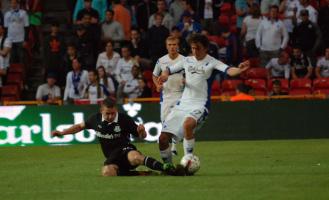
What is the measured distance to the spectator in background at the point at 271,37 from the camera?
82.7ft

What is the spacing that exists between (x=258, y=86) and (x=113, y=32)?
167 inches

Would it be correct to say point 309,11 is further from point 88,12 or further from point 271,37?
point 88,12

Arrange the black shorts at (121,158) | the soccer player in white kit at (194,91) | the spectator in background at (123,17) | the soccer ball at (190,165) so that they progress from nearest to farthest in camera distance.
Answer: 1. the soccer ball at (190,165)
2. the black shorts at (121,158)
3. the soccer player in white kit at (194,91)
4. the spectator in background at (123,17)

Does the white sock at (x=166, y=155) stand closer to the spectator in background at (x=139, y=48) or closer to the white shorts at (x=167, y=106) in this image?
the white shorts at (x=167, y=106)

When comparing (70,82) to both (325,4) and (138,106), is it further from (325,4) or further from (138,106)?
(325,4)

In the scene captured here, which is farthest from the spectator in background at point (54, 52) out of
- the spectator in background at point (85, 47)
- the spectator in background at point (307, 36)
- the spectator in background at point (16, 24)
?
the spectator in background at point (307, 36)

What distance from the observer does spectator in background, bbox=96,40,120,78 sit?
25.2m

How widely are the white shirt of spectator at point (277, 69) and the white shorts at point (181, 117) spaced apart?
447 inches

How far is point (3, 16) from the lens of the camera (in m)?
26.9

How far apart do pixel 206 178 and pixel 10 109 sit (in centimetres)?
1102

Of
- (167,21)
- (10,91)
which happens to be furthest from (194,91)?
(10,91)

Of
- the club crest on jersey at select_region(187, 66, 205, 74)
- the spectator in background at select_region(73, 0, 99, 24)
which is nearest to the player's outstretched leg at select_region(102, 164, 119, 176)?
the club crest on jersey at select_region(187, 66, 205, 74)

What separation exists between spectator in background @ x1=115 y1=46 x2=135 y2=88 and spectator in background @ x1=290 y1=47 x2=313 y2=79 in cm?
422

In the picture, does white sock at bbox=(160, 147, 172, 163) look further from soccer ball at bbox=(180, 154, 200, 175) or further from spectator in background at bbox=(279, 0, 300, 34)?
spectator in background at bbox=(279, 0, 300, 34)
